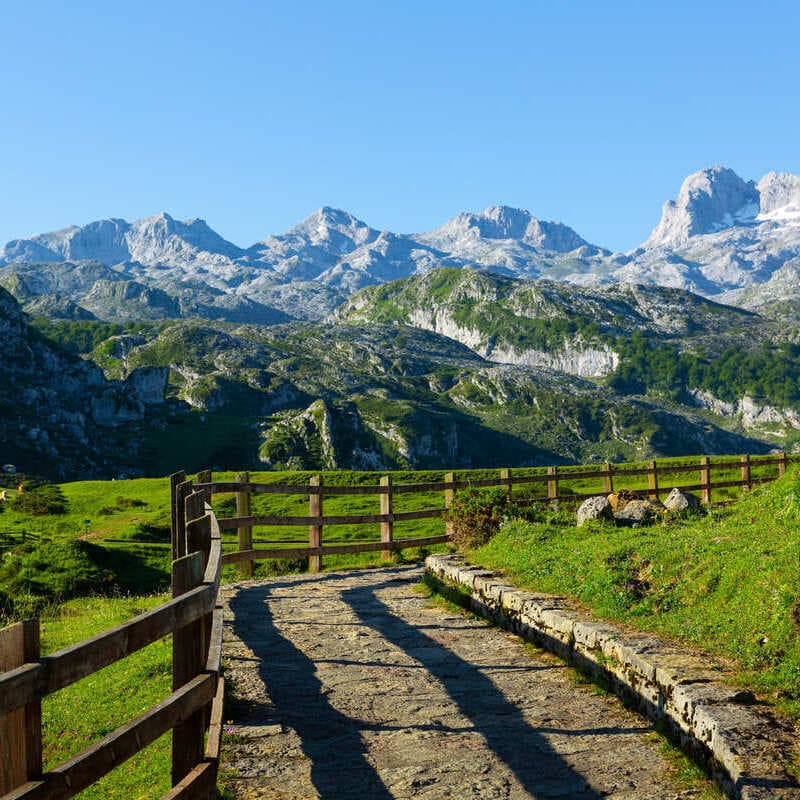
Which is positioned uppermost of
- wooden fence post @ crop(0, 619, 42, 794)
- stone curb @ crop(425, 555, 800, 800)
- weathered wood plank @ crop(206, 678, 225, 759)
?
wooden fence post @ crop(0, 619, 42, 794)

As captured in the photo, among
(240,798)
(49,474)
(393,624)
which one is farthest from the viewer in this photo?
(49,474)

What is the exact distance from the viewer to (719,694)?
7816 mm

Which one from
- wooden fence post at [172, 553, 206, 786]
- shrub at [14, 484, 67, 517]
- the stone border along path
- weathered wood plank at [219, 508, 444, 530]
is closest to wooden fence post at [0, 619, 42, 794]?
wooden fence post at [172, 553, 206, 786]

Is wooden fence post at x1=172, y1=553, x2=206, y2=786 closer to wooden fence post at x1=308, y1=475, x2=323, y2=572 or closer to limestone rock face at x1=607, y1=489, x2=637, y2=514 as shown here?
wooden fence post at x1=308, y1=475, x2=323, y2=572

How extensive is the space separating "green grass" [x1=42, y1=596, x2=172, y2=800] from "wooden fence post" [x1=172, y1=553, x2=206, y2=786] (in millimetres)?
1709

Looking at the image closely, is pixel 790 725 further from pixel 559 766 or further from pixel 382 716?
A: pixel 382 716

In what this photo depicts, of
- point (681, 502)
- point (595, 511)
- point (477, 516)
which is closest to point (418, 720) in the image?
point (595, 511)

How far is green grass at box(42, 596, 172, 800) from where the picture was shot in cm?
723

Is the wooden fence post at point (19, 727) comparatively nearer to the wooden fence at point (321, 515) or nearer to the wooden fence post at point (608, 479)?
the wooden fence at point (321, 515)

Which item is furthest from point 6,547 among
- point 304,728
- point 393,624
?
point 304,728

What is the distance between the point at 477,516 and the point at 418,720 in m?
11.2

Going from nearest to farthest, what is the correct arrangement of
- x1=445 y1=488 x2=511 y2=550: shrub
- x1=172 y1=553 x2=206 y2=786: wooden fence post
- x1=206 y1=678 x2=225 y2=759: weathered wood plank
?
x1=172 y1=553 x2=206 y2=786: wooden fence post → x1=206 y1=678 x2=225 y2=759: weathered wood plank → x1=445 y1=488 x2=511 y2=550: shrub

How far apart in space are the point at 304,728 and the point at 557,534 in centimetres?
954

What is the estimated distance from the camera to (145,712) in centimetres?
465
